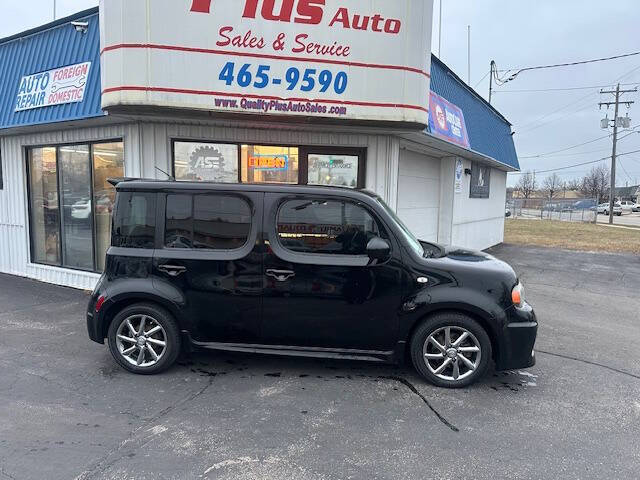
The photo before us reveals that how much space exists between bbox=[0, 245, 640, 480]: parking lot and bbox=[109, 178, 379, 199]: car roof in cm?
188

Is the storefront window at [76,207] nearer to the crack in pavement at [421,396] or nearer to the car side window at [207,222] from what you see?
the car side window at [207,222]

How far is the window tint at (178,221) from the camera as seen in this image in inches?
177

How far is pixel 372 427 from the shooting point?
11.9ft

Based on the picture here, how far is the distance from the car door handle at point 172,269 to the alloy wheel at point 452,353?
248 centimetres

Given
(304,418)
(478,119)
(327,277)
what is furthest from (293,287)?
(478,119)

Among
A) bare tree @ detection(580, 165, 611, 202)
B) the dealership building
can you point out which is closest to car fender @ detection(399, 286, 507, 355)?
the dealership building

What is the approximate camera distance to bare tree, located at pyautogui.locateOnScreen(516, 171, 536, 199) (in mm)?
97650

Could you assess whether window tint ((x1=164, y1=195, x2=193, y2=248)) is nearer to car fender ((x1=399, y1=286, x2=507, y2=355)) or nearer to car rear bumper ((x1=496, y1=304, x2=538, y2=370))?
car fender ((x1=399, y1=286, x2=507, y2=355))

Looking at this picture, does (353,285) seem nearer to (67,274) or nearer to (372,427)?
(372,427)

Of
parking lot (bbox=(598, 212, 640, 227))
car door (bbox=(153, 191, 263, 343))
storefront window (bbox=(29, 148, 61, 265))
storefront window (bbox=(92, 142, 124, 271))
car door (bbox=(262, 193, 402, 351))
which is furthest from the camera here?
parking lot (bbox=(598, 212, 640, 227))

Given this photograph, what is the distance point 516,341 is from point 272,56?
4.92 metres

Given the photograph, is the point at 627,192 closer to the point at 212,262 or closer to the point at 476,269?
the point at 476,269

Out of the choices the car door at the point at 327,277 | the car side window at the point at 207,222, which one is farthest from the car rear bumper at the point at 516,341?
the car side window at the point at 207,222

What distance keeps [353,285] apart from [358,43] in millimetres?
4072
